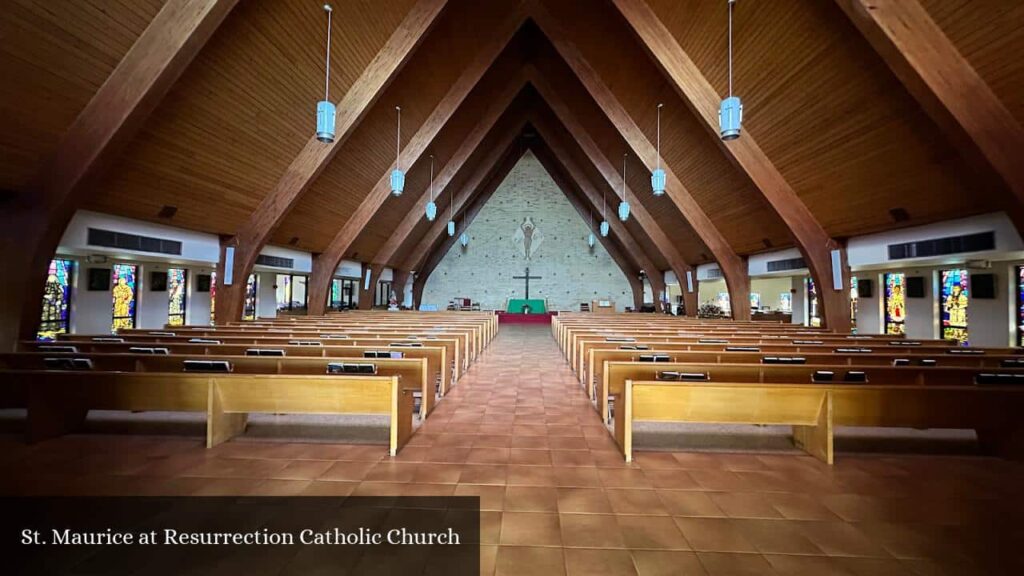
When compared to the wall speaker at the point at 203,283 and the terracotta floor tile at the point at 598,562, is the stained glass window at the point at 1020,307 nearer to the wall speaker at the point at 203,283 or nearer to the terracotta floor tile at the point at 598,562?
the terracotta floor tile at the point at 598,562

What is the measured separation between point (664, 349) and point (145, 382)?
4798mm

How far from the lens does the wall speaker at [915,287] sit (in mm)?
9125

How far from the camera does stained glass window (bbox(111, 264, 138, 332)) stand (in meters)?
8.66

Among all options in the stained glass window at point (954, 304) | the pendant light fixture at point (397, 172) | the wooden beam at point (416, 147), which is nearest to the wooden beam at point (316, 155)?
the pendant light fixture at point (397, 172)

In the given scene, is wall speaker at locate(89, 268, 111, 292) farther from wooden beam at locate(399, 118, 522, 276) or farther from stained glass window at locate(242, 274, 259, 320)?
wooden beam at locate(399, 118, 522, 276)

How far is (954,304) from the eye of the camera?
28.4 ft

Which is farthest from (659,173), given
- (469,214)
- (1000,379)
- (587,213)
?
(469,214)

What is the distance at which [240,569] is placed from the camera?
1733 mm

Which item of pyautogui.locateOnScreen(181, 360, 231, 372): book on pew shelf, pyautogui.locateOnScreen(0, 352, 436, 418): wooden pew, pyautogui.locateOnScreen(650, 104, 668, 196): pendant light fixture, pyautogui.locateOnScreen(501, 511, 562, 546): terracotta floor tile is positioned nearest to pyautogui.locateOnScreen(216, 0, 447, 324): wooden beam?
pyautogui.locateOnScreen(0, 352, 436, 418): wooden pew

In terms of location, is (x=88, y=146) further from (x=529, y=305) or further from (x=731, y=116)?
(x=529, y=305)

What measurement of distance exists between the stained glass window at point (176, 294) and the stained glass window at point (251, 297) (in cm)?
159

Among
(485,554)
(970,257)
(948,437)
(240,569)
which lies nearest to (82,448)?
(240,569)

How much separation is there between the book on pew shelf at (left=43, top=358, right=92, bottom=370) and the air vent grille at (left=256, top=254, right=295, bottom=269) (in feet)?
18.7

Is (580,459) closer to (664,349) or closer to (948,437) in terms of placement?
(664,349)
